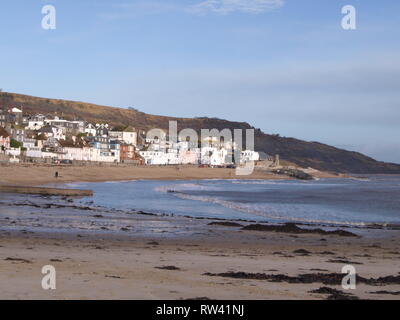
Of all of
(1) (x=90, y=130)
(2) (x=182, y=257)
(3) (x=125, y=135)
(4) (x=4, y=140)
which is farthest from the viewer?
(3) (x=125, y=135)

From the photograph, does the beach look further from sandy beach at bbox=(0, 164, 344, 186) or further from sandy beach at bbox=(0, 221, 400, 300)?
sandy beach at bbox=(0, 164, 344, 186)

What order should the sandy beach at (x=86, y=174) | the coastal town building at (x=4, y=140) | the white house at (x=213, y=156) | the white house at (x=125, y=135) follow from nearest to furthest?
the sandy beach at (x=86, y=174), the coastal town building at (x=4, y=140), the white house at (x=125, y=135), the white house at (x=213, y=156)

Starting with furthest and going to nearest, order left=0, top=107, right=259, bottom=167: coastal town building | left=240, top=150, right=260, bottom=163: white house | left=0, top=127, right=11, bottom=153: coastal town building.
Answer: left=240, top=150, right=260, bottom=163: white house
left=0, top=107, right=259, bottom=167: coastal town building
left=0, top=127, right=11, bottom=153: coastal town building

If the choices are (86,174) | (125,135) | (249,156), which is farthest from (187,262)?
(249,156)

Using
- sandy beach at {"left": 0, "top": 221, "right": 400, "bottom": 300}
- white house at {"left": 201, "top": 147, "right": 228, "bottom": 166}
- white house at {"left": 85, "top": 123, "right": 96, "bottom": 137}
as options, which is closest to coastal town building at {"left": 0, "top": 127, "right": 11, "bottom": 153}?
white house at {"left": 85, "top": 123, "right": 96, "bottom": 137}

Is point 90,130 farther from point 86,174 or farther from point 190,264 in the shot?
point 190,264

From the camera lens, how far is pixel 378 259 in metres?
14.7

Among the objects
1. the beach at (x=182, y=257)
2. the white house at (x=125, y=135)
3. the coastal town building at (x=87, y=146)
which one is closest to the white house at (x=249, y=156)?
the coastal town building at (x=87, y=146)

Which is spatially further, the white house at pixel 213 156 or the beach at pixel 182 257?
the white house at pixel 213 156

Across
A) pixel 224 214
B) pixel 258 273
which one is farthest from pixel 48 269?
pixel 224 214

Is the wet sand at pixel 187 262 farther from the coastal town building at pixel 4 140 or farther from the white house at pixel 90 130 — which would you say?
the white house at pixel 90 130

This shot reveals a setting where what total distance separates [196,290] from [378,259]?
7.05 metres

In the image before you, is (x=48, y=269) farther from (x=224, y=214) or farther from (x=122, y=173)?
(x=122, y=173)
